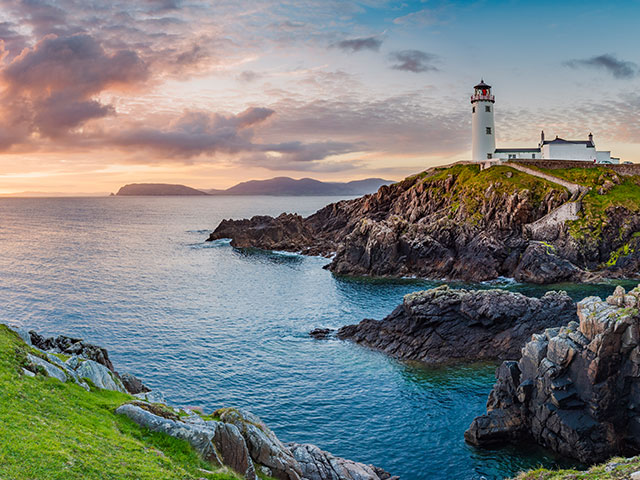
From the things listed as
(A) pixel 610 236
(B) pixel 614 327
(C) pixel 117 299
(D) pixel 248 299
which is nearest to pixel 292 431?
(B) pixel 614 327

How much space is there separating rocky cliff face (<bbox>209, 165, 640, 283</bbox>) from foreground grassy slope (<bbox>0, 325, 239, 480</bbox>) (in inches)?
3047

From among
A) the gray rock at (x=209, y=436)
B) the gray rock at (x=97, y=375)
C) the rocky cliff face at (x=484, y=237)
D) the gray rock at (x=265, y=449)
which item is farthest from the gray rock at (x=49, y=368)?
the rocky cliff face at (x=484, y=237)

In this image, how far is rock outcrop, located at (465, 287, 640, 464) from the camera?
3422 centimetres

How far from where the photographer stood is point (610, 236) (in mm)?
97938

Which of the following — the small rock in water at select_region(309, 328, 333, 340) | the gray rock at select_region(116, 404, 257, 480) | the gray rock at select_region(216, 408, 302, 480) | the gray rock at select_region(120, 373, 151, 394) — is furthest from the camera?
the small rock in water at select_region(309, 328, 333, 340)

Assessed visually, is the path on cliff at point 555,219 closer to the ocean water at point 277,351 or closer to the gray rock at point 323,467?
the ocean water at point 277,351

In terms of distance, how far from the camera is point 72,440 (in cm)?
1930

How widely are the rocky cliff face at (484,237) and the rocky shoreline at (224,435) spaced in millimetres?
68486

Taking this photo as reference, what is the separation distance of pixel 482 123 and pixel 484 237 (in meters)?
55.5

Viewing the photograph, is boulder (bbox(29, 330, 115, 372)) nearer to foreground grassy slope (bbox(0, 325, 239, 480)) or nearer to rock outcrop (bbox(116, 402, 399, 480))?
foreground grassy slope (bbox(0, 325, 239, 480))

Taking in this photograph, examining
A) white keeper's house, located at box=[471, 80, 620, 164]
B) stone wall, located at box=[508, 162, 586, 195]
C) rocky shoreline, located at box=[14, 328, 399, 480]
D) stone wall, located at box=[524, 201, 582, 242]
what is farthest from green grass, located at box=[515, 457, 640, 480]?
white keeper's house, located at box=[471, 80, 620, 164]

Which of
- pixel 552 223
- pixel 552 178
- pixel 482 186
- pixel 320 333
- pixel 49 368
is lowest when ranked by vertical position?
pixel 320 333

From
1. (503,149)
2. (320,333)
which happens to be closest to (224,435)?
(320,333)

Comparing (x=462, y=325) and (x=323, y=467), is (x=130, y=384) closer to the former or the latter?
(x=323, y=467)
